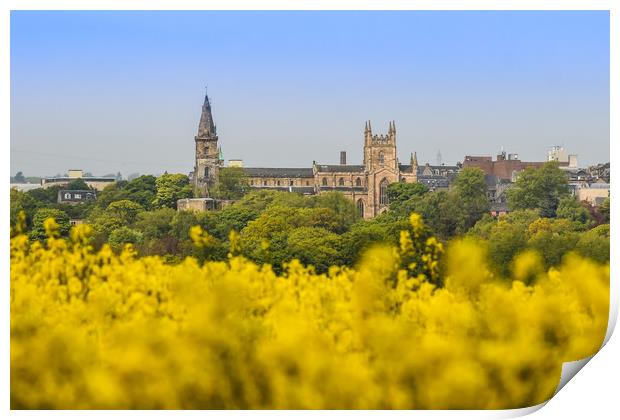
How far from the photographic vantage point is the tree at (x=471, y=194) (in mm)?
13500

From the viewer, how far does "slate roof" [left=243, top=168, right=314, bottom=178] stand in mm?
16812

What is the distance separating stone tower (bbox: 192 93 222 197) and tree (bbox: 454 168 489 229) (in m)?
2.83

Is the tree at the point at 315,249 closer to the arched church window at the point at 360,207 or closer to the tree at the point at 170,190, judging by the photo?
the tree at the point at 170,190

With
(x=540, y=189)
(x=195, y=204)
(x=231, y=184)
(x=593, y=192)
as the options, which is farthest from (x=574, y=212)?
(x=231, y=184)

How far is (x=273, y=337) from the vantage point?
10.8 metres

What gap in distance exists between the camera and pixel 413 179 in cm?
2027

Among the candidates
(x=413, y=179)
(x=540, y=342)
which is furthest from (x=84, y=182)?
(x=413, y=179)

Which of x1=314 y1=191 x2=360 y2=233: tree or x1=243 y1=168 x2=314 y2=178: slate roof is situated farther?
x1=243 y1=168 x2=314 y2=178: slate roof

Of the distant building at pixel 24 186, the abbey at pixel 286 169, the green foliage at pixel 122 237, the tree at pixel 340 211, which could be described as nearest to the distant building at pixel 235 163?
the abbey at pixel 286 169

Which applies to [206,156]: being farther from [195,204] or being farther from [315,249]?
[315,249]

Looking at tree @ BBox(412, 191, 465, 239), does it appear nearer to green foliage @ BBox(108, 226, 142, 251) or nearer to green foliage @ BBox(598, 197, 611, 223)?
green foliage @ BBox(598, 197, 611, 223)

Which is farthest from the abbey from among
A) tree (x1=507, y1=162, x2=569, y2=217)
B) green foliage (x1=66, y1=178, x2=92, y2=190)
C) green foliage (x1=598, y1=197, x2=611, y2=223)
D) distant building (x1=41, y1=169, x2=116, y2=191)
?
green foliage (x1=598, y1=197, x2=611, y2=223)
